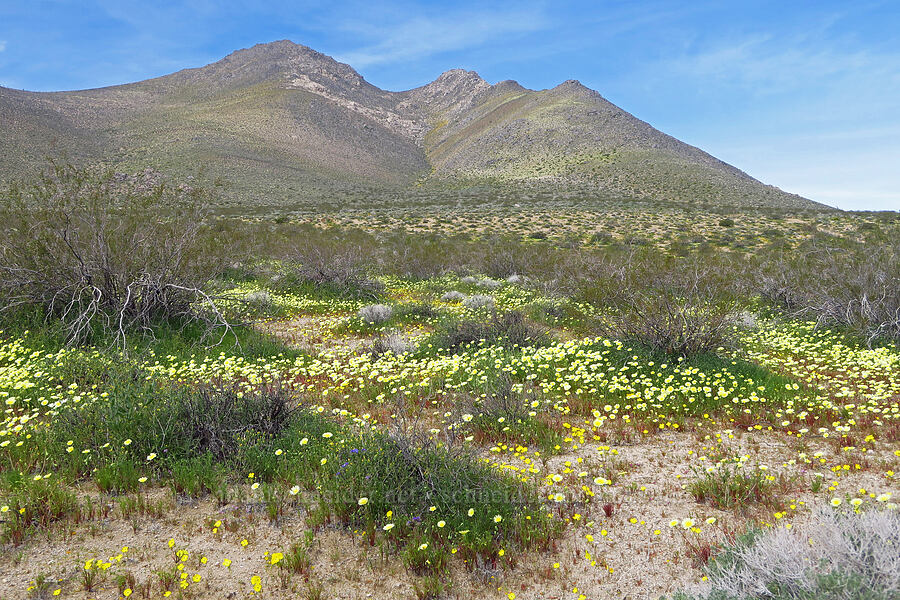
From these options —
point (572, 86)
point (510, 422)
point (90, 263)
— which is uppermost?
point (572, 86)

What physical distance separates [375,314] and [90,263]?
5.16 m

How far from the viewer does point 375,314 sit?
10.3m

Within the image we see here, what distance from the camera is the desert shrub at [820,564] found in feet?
7.23

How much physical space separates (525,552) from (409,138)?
464ft

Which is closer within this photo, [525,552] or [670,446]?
[525,552]

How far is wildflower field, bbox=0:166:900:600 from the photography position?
2996mm

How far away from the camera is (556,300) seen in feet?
39.3

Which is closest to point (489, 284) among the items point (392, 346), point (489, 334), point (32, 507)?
point (489, 334)

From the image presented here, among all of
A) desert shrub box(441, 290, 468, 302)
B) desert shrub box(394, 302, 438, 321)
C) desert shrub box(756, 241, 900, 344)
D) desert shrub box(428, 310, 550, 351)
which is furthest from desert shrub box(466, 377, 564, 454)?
desert shrub box(441, 290, 468, 302)

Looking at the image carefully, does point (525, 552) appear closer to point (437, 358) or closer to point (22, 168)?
point (437, 358)

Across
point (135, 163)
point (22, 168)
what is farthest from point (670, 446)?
point (135, 163)

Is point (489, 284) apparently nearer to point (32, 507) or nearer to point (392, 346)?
point (392, 346)

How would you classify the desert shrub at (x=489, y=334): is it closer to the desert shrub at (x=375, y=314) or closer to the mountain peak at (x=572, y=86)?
the desert shrub at (x=375, y=314)

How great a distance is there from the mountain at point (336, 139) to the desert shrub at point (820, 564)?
1554 inches
